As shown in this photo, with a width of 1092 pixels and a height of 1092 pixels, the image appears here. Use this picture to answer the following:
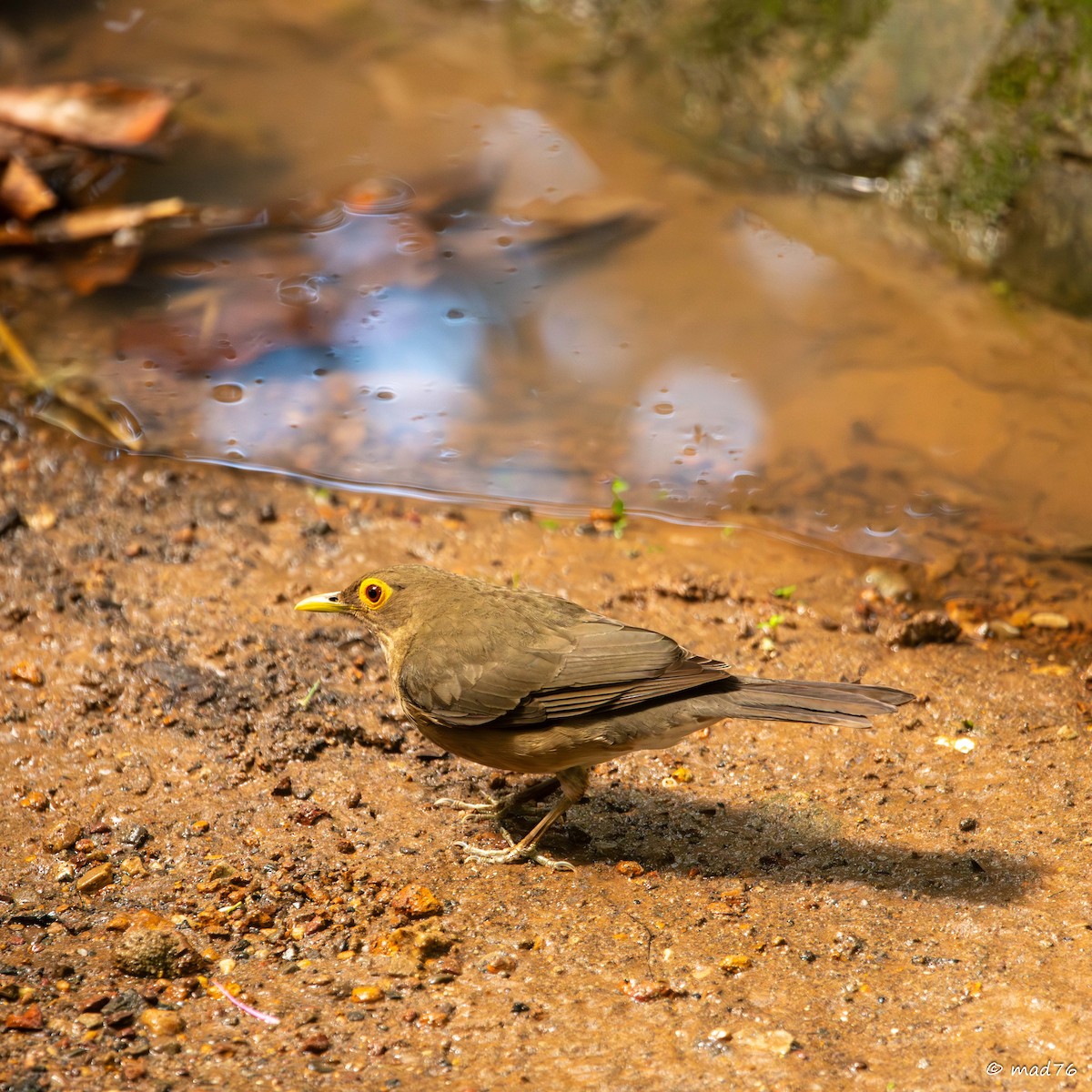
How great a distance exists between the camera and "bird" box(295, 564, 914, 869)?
3789 millimetres

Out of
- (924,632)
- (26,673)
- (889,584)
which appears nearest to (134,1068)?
(26,673)

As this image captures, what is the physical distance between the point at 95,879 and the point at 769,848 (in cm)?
225

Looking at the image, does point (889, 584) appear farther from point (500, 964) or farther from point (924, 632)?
point (500, 964)

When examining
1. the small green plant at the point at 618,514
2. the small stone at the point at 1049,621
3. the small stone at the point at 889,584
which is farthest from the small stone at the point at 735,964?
the small green plant at the point at 618,514

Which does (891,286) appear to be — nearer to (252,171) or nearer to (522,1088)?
(252,171)

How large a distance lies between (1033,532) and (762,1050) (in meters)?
3.47

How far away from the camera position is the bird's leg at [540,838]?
400 cm

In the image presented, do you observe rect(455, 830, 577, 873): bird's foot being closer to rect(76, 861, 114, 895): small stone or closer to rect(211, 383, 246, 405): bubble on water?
rect(76, 861, 114, 895): small stone

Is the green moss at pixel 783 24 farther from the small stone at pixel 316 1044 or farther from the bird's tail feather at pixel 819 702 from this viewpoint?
the small stone at pixel 316 1044

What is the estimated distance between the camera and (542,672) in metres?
3.95

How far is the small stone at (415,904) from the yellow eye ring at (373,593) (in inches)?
43.4

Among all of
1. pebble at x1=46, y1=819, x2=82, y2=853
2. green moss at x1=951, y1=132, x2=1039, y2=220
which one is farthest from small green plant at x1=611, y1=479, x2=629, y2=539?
green moss at x1=951, y1=132, x2=1039, y2=220

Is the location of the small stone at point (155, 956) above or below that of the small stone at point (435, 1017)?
below

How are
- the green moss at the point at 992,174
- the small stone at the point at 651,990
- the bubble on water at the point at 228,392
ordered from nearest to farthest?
the small stone at the point at 651,990 < the bubble on water at the point at 228,392 < the green moss at the point at 992,174
